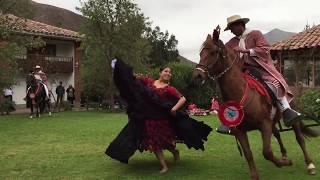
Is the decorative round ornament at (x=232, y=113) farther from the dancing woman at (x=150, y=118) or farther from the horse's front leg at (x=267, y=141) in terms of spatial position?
the dancing woman at (x=150, y=118)

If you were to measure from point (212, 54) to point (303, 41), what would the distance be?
64.1ft

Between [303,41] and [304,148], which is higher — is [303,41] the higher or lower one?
the higher one

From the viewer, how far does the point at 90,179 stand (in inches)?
337

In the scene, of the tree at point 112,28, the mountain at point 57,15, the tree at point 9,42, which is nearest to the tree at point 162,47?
the tree at point 112,28

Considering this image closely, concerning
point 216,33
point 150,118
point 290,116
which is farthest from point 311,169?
point 216,33

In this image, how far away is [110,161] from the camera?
10359 millimetres

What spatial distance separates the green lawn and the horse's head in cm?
198

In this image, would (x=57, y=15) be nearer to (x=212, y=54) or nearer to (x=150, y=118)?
(x=150, y=118)

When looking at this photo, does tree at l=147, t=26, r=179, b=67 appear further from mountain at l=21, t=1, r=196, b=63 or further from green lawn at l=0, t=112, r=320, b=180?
mountain at l=21, t=1, r=196, b=63

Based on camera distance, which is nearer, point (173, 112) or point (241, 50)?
point (241, 50)

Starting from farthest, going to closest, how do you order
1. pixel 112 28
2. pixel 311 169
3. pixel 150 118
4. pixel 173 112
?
pixel 112 28
pixel 150 118
pixel 173 112
pixel 311 169

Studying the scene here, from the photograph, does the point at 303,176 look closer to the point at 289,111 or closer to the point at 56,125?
the point at 289,111

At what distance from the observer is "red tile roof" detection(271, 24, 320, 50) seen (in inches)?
990

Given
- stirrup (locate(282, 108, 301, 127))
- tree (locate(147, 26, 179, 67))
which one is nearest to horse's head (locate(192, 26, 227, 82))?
stirrup (locate(282, 108, 301, 127))
